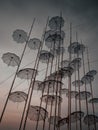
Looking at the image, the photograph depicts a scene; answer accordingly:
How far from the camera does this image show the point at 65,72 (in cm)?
1039

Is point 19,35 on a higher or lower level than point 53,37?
higher

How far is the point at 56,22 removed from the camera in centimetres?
1007

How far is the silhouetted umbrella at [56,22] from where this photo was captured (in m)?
9.94

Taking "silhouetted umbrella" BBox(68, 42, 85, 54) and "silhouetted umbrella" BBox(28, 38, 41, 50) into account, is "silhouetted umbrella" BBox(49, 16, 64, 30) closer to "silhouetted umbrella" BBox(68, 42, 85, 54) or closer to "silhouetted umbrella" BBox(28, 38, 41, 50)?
"silhouetted umbrella" BBox(28, 38, 41, 50)

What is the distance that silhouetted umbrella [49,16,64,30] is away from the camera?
994 cm

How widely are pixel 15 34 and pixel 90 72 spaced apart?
646cm

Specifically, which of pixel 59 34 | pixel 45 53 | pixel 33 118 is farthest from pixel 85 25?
pixel 33 118

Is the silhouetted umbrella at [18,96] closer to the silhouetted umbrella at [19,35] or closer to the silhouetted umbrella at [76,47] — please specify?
the silhouetted umbrella at [19,35]

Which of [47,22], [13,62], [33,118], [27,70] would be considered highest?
[47,22]

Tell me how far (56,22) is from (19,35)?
2.61 m

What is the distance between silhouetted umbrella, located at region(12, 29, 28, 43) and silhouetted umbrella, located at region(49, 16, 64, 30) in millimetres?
1884

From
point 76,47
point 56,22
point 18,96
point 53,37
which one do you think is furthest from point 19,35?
point 18,96

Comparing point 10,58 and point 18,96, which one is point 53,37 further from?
point 18,96

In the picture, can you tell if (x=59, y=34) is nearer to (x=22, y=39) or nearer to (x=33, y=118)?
(x=22, y=39)
